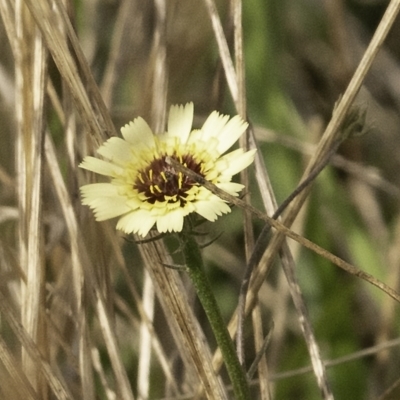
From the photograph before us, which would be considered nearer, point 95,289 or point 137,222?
point 137,222

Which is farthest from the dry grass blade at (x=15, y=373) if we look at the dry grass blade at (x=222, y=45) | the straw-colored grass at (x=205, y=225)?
the dry grass blade at (x=222, y=45)

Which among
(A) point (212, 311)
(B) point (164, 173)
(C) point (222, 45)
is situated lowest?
(A) point (212, 311)

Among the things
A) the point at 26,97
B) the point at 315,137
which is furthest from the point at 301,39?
the point at 26,97

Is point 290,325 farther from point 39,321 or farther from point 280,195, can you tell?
point 39,321

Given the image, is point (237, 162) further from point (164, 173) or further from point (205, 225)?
point (205, 225)

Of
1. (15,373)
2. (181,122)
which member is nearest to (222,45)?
(181,122)
